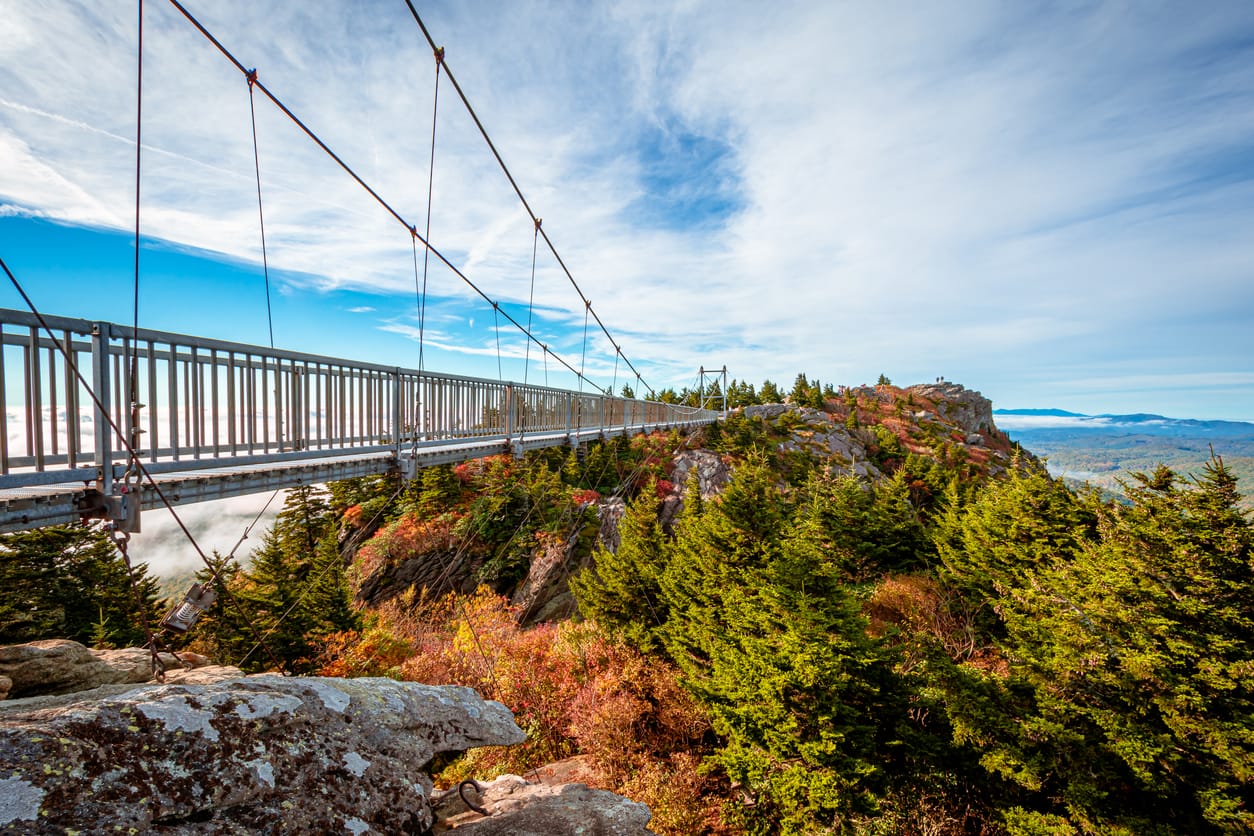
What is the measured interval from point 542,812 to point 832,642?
20.5ft

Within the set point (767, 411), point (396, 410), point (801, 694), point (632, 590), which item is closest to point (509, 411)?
point (396, 410)

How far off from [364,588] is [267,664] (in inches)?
315

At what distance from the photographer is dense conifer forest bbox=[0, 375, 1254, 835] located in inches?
320

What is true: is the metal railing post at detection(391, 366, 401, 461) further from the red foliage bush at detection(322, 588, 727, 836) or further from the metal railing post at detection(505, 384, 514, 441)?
the red foliage bush at detection(322, 588, 727, 836)

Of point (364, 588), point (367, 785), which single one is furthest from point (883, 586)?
point (364, 588)

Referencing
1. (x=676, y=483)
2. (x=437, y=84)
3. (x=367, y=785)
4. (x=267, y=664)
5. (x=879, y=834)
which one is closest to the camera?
(x=367, y=785)

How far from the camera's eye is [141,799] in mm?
2898

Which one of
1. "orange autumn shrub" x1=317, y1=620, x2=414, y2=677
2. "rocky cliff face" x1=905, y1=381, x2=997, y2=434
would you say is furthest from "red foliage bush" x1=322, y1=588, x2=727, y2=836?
"rocky cliff face" x1=905, y1=381, x2=997, y2=434

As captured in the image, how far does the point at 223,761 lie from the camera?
3355mm

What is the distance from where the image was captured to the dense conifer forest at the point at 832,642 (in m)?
8.14

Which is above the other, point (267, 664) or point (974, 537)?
point (974, 537)

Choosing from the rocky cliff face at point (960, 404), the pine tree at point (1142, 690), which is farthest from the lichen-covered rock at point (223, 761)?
the rocky cliff face at point (960, 404)

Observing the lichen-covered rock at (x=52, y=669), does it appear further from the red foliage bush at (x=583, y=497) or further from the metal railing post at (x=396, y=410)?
the red foliage bush at (x=583, y=497)

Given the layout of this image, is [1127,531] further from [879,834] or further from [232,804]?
[232,804]
